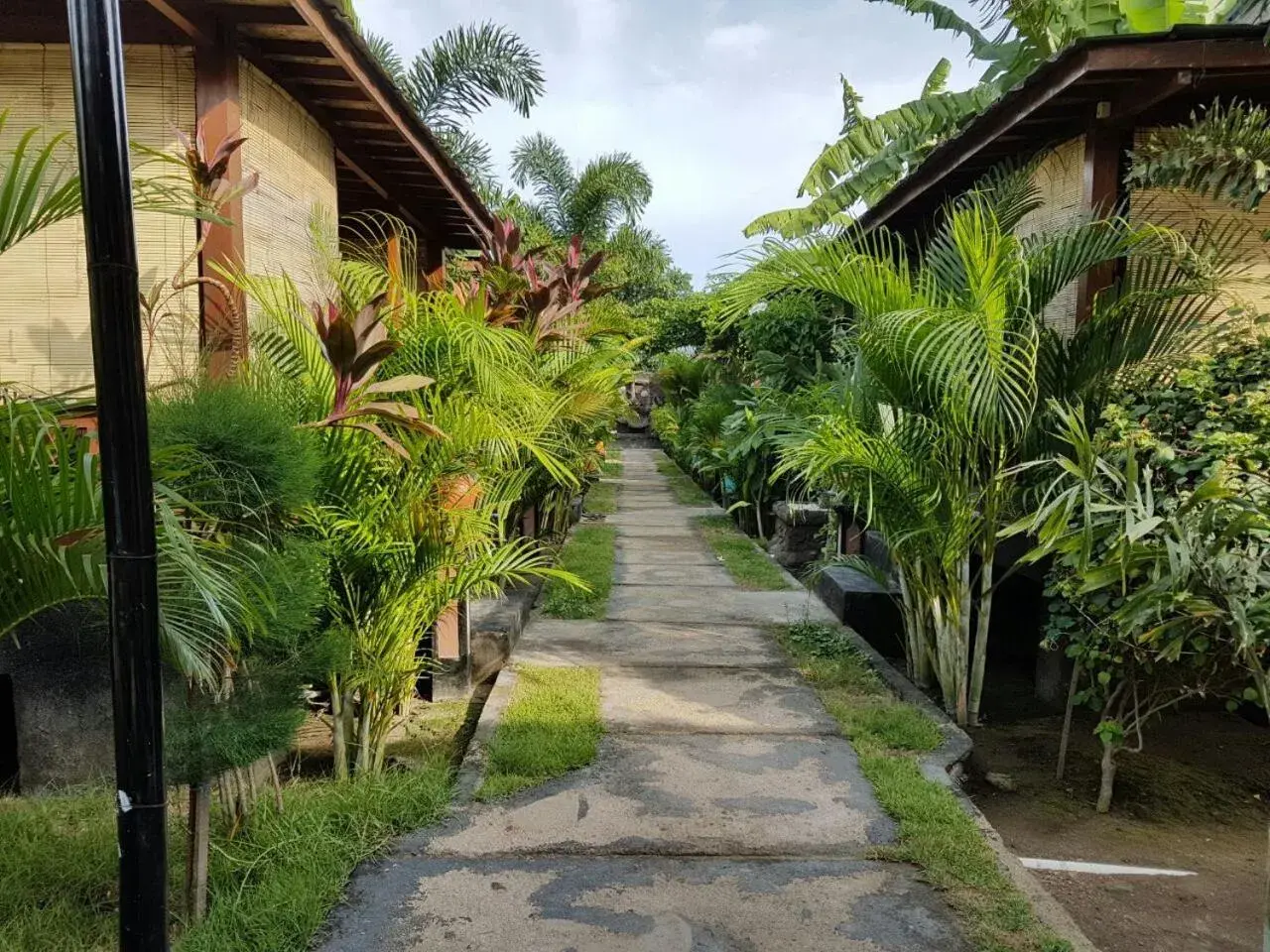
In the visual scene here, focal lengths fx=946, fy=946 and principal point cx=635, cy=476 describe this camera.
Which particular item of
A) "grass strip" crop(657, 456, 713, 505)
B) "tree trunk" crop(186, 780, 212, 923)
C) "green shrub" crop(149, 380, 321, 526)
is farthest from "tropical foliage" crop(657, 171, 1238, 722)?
"grass strip" crop(657, 456, 713, 505)

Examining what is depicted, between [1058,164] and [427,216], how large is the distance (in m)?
5.17

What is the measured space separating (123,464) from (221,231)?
282cm

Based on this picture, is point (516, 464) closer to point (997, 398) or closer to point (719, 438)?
point (997, 398)

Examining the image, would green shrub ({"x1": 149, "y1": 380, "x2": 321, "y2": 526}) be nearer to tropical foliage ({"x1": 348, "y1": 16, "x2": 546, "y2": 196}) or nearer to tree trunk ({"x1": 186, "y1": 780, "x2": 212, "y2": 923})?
tree trunk ({"x1": 186, "y1": 780, "x2": 212, "y2": 923})

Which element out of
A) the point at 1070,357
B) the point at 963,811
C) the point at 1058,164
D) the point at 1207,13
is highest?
the point at 1207,13

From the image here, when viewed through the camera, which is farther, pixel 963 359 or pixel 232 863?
pixel 963 359

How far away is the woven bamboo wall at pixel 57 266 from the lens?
4.03m

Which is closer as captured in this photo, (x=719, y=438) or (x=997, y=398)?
(x=997, y=398)

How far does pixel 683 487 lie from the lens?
55.9ft

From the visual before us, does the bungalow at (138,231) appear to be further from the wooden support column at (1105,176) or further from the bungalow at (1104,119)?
the wooden support column at (1105,176)

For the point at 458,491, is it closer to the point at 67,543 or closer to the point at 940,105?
the point at 67,543

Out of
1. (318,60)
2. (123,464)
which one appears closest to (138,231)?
(318,60)

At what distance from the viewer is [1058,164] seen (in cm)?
561

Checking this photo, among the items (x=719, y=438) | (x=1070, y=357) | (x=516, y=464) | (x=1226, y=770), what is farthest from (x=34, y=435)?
(x=719, y=438)
